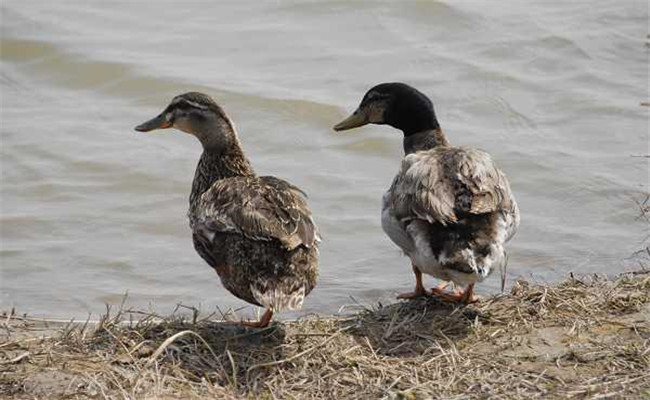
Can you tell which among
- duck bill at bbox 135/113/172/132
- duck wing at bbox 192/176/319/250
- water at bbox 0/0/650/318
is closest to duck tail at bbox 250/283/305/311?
duck wing at bbox 192/176/319/250

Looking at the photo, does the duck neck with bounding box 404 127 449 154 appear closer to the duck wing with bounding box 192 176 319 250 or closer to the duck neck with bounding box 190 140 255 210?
the duck neck with bounding box 190 140 255 210

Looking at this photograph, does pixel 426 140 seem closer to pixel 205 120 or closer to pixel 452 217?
pixel 205 120

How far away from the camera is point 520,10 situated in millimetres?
14117

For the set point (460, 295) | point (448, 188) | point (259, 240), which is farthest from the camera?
point (460, 295)

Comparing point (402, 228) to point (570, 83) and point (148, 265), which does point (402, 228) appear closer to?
point (148, 265)

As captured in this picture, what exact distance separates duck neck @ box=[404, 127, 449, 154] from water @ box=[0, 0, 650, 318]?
940mm

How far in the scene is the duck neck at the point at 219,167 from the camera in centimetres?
745

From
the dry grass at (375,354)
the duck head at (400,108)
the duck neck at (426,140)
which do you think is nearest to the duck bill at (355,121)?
the duck head at (400,108)

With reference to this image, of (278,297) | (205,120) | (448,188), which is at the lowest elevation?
(278,297)

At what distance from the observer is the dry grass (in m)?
5.69

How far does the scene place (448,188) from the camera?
21.9 feet

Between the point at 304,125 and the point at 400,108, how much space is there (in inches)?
137

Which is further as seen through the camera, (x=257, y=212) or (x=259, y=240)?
(x=257, y=212)

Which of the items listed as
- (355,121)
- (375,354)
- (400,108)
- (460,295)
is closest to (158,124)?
A: (355,121)
